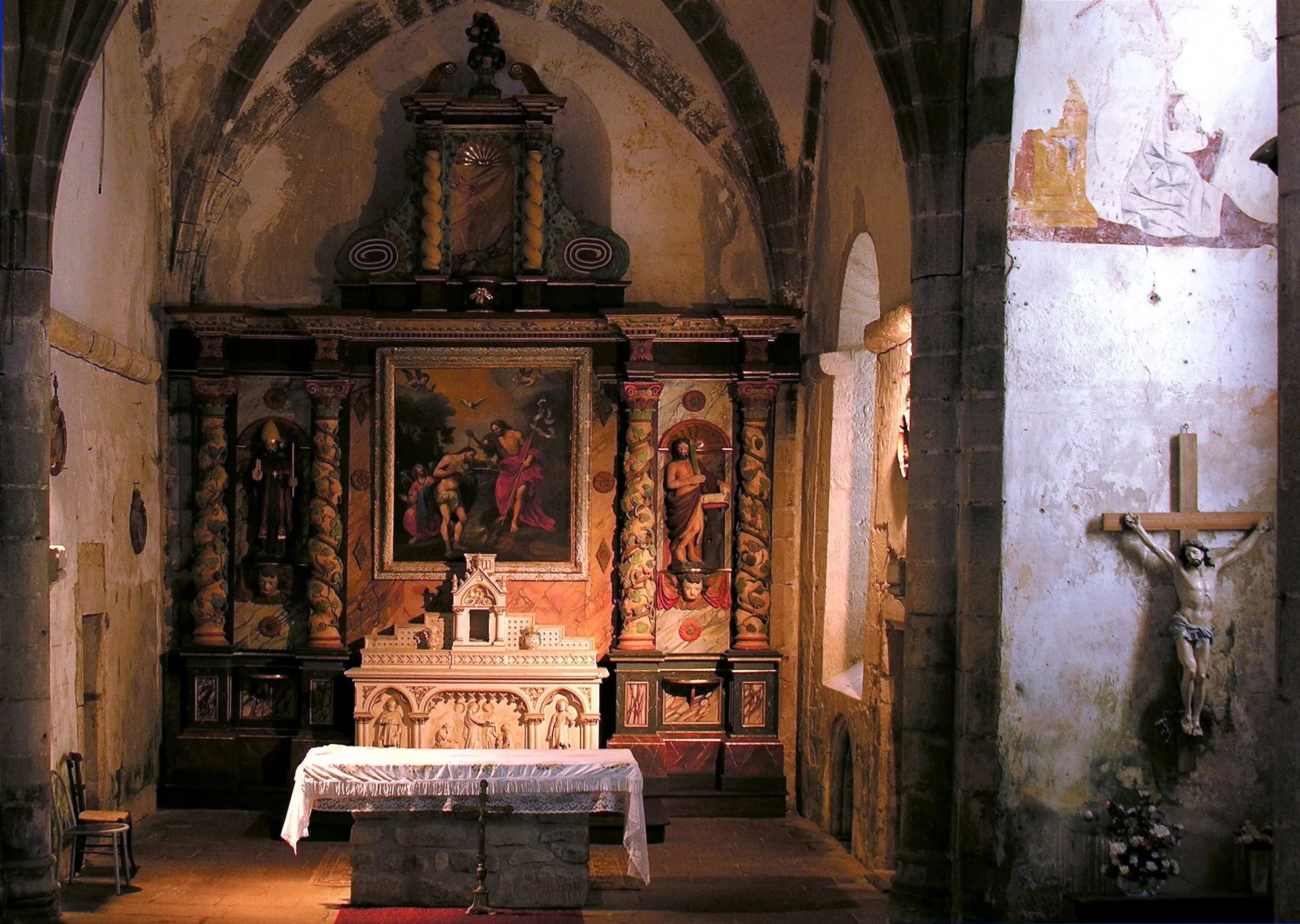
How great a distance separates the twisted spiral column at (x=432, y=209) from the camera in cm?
1341

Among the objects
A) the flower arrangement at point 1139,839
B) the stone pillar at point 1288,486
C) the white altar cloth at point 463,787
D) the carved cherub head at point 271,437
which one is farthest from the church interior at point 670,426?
the stone pillar at point 1288,486

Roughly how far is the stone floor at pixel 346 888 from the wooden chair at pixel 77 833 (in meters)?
0.13

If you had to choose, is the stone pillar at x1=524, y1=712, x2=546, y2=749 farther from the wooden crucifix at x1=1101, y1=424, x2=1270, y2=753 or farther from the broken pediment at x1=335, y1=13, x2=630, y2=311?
the wooden crucifix at x1=1101, y1=424, x2=1270, y2=753

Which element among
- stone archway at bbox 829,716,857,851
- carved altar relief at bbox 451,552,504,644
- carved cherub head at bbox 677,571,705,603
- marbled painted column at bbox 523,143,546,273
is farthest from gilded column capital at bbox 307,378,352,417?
stone archway at bbox 829,716,857,851

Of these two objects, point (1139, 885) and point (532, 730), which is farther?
point (532, 730)

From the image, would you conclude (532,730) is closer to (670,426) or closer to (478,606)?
(478,606)

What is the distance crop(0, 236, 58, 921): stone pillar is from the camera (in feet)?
29.3

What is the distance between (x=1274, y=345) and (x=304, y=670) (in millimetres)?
8127

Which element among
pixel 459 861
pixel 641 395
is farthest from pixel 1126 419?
pixel 641 395

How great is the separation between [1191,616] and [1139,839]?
1.29m

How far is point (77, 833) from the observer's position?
398 inches

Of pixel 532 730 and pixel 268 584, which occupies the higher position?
pixel 268 584

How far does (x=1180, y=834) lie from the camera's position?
8906 millimetres

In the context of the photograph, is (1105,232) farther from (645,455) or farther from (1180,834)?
(645,455)
